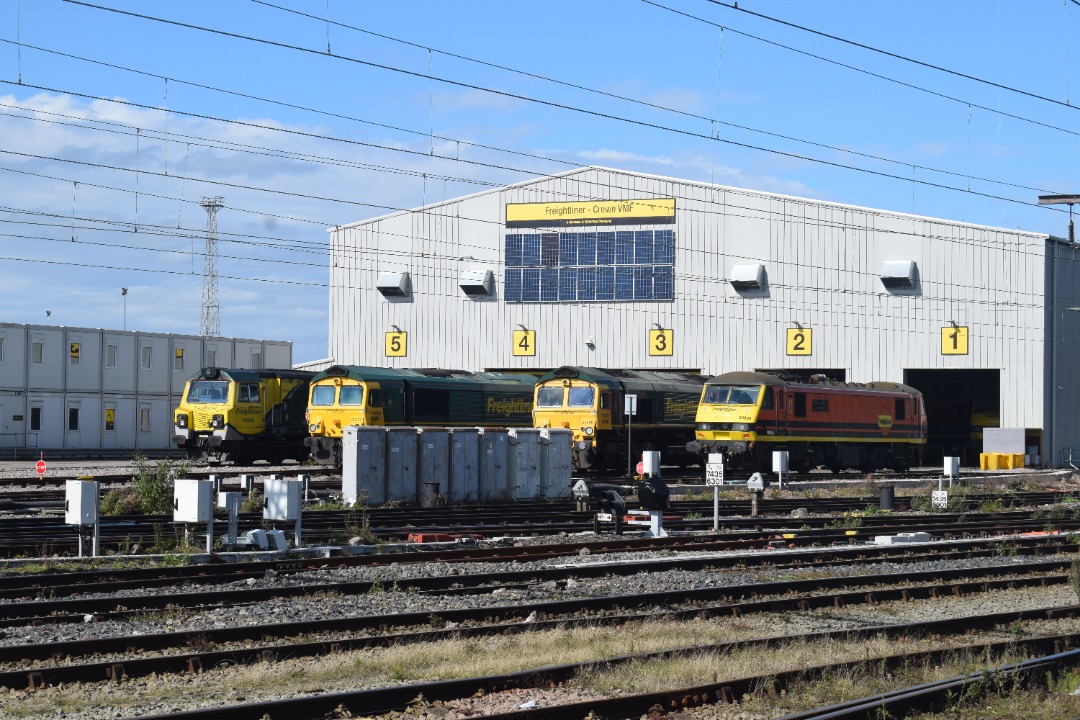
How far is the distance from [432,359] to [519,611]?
4450 centimetres

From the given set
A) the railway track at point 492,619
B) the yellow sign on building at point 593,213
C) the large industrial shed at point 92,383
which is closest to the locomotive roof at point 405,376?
the yellow sign on building at point 593,213

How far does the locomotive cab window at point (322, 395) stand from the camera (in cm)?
3838

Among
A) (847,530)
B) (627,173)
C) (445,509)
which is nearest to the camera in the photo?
(847,530)

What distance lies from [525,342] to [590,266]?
4.20m

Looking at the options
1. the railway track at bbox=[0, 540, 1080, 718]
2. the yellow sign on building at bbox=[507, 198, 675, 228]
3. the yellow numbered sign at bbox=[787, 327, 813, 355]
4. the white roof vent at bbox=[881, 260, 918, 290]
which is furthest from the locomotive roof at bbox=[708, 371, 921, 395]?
the railway track at bbox=[0, 540, 1080, 718]

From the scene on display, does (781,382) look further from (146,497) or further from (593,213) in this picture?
(146,497)

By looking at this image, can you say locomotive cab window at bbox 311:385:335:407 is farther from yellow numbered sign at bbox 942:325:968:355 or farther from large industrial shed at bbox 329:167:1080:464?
yellow numbered sign at bbox 942:325:968:355

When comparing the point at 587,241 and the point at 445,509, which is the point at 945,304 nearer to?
the point at 587,241

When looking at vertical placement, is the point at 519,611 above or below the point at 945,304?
below

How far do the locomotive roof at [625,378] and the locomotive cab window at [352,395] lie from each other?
19.4ft

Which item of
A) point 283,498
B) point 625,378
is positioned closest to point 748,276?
point 625,378

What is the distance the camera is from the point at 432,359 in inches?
2274

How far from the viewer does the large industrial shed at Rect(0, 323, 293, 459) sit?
5247cm

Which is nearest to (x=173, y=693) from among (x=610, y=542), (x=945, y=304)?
(x=610, y=542)
